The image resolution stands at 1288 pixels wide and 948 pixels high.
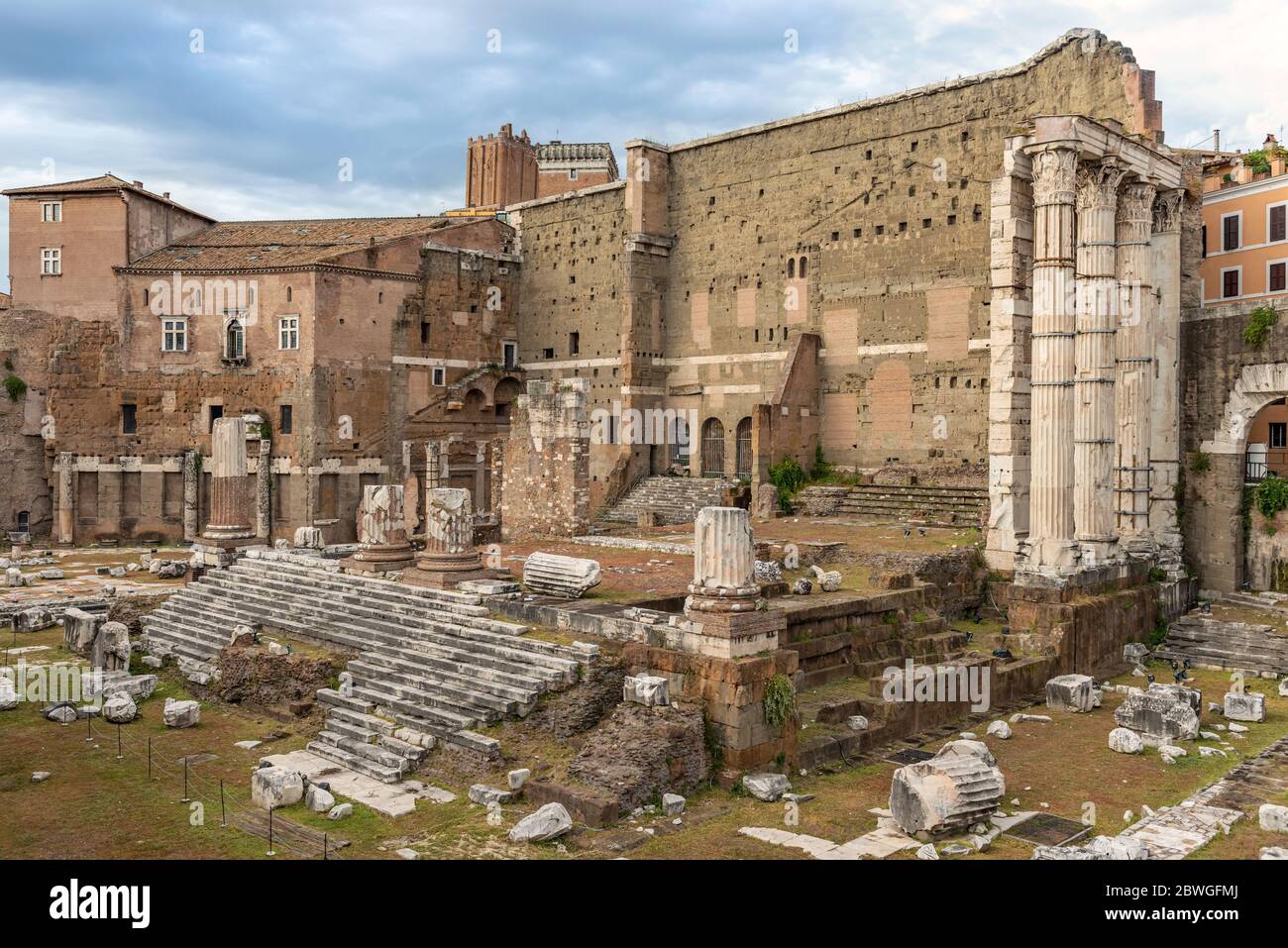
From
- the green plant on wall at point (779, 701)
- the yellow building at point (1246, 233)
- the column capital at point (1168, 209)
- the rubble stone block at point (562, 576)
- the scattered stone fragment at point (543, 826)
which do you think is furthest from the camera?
the yellow building at point (1246, 233)

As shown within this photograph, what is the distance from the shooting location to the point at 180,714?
13.6 meters

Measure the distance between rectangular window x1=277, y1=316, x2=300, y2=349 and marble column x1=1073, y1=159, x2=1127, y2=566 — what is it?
2394cm

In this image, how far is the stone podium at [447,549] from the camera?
1633cm

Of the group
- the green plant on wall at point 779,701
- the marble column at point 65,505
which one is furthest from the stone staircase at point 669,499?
the green plant on wall at point 779,701

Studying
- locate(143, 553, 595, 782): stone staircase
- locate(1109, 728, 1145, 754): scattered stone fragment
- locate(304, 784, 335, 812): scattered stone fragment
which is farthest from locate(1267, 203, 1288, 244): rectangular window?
locate(304, 784, 335, 812): scattered stone fragment

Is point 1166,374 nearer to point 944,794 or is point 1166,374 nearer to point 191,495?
point 944,794

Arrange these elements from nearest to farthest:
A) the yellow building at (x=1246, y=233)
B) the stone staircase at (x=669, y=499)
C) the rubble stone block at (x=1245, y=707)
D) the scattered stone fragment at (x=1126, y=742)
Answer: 1. the scattered stone fragment at (x=1126, y=742)
2. the rubble stone block at (x=1245, y=707)
3. the yellow building at (x=1246, y=233)
4. the stone staircase at (x=669, y=499)

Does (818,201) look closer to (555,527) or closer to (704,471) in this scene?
(704,471)

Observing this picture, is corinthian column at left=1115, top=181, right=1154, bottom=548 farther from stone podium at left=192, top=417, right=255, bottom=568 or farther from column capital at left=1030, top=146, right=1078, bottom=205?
stone podium at left=192, top=417, right=255, bottom=568

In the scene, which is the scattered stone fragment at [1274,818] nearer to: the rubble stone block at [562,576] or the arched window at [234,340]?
the rubble stone block at [562,576]

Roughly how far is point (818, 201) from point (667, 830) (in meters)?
25.3

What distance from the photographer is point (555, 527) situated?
26281 millimetres

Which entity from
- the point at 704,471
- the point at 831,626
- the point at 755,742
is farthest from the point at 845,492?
the point at 755,742

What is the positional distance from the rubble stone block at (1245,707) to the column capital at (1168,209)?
1151cm
